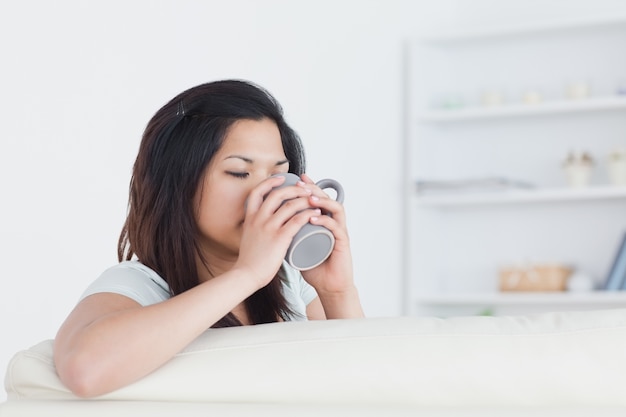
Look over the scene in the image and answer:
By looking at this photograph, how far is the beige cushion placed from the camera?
0.88 metres

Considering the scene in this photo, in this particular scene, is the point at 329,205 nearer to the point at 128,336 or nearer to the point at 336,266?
the point at 336,266

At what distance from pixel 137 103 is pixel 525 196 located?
1926mm

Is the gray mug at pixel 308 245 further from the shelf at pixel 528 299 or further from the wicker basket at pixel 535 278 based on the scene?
the wicker basket at pixel 535 278

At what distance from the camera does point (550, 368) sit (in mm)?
875

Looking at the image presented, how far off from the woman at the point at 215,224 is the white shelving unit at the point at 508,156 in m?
2.70

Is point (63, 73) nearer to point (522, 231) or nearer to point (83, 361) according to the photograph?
point (83, 361)

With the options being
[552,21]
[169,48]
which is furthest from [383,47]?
[169,48]

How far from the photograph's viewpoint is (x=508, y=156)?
4.45 meters

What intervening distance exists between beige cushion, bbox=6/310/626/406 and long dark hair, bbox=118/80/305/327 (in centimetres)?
45

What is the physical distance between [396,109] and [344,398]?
3557 mm

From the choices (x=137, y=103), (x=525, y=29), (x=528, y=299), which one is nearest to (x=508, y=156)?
(x=525, y=29)

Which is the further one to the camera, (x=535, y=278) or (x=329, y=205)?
(x=535, y=278)

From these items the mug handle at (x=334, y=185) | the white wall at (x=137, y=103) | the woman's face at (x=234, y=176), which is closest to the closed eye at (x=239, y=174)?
the woman's face at (x=234, y=176)

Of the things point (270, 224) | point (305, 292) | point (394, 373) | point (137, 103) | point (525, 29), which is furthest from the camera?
point (525, 29)
